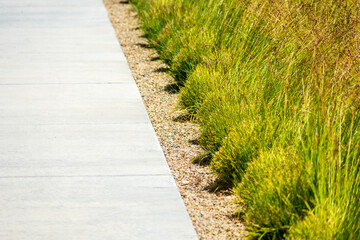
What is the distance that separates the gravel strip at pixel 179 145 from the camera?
4434 mm

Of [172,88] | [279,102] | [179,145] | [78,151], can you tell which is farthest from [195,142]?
[172,88]

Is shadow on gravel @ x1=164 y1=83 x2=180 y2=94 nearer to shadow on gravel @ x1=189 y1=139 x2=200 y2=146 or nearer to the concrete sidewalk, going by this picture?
the concrete sidewalk

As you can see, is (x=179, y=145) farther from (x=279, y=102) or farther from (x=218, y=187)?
(x=279, y=102)

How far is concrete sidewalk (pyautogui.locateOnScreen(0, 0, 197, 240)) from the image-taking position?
Answer: 4.26 m

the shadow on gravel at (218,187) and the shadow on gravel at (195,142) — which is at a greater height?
the shadow on gravel at (218,187)

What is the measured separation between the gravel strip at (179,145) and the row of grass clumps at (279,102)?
0.60 ft

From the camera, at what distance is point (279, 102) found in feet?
17.6

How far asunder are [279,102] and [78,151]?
2013mm

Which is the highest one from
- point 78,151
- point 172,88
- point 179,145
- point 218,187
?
point 218,187

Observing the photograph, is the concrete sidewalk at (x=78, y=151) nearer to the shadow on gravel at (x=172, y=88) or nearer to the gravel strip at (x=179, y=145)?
the gravel strip at (x=179, y=145)

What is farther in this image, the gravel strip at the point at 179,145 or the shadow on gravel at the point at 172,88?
the shadow on gravel at the point at 172,88

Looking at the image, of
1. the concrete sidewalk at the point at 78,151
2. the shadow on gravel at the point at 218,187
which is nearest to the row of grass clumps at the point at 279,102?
the shadow on gravel at the point at 218,187

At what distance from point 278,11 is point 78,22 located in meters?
5.12

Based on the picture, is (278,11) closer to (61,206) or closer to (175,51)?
(175,51)
